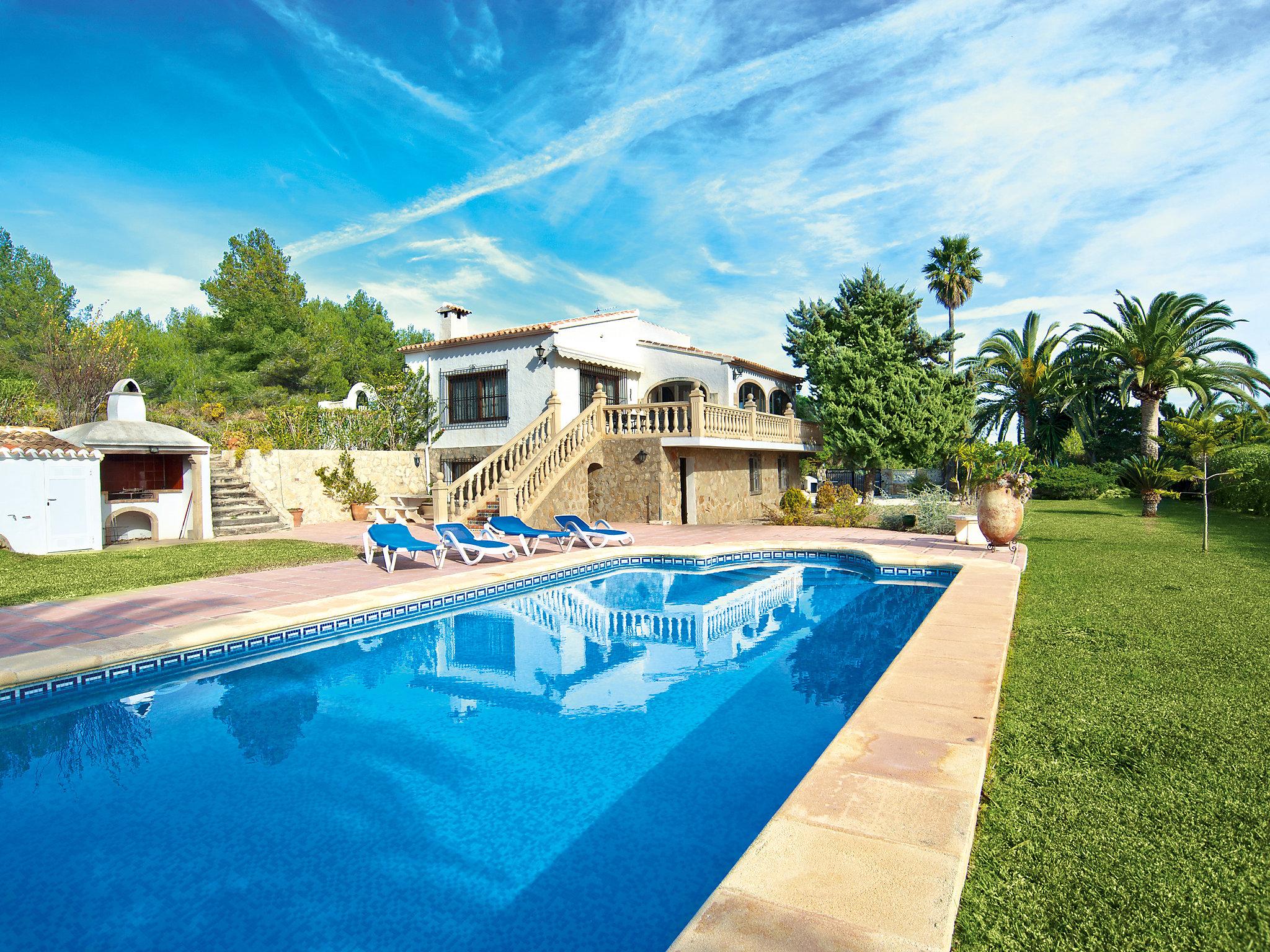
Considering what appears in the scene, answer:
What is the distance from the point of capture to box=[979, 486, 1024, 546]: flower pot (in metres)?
14.0

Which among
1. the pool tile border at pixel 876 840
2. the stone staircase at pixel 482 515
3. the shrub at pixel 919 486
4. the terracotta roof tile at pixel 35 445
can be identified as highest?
the terracotta roof tile at pixel 35 445

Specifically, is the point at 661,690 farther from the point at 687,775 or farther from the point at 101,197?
the point at 101,197

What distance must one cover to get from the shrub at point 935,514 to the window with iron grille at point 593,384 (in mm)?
10136

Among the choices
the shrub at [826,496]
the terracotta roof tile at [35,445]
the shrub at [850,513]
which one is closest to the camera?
the terracotta roof tile at [35,445]

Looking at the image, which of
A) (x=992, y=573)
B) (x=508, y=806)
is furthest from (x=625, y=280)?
(x=508, y=806)

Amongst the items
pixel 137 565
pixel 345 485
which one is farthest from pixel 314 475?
pixel 137 565

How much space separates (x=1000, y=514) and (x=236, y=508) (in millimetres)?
19709

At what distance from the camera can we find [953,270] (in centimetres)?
3772

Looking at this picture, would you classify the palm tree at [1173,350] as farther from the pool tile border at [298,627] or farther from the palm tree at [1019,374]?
the pool tile border at [298,627]

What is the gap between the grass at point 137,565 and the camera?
10.7m

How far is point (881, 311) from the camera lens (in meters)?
26.1

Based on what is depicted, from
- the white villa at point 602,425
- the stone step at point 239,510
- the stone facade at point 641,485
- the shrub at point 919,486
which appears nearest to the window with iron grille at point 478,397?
the white villa at point 602,425

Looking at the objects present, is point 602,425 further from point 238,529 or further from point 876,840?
point 876,840

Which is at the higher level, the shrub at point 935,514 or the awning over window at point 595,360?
the awning over window at point 595,360
